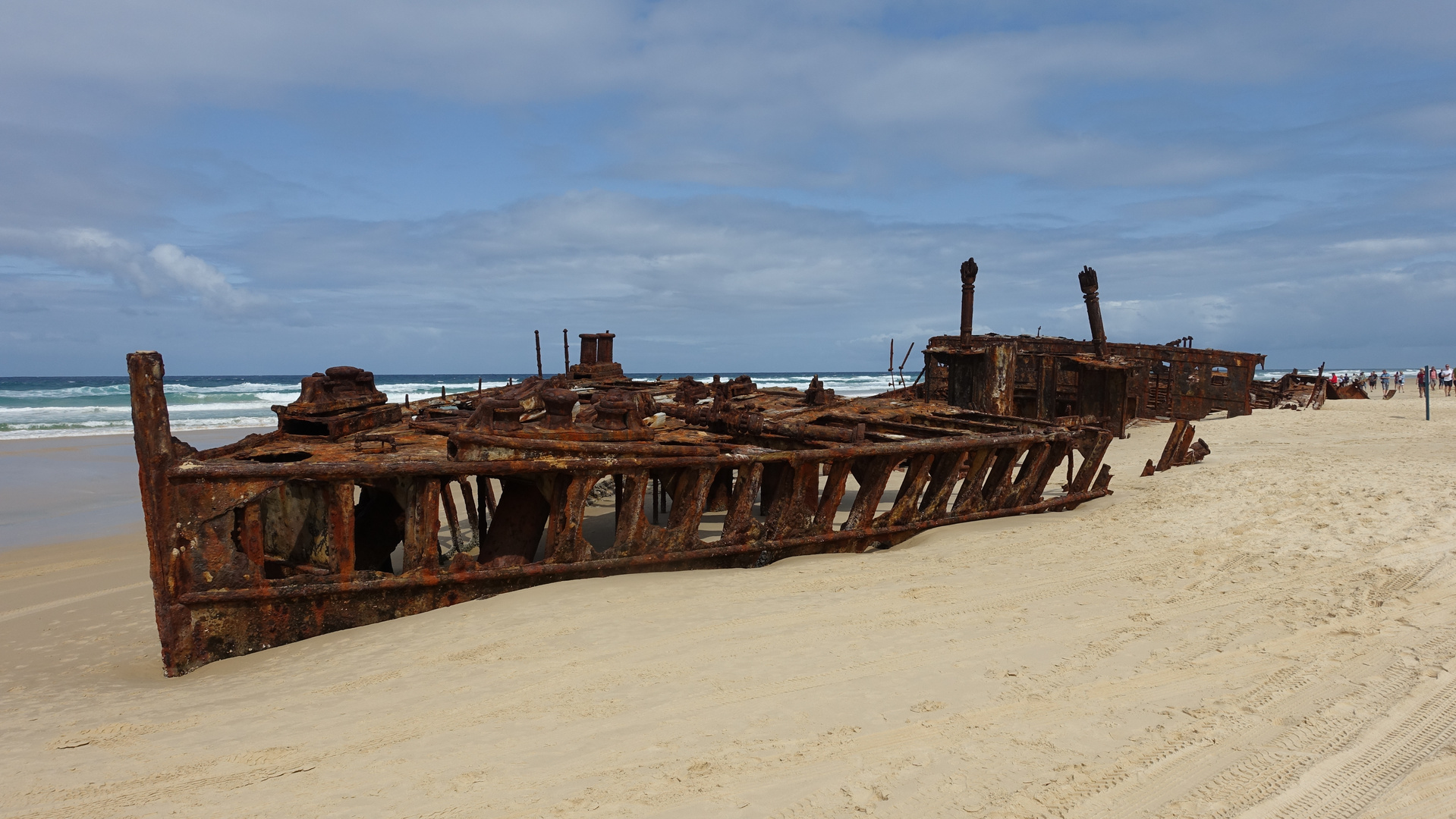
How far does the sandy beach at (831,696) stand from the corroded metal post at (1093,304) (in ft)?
40.7

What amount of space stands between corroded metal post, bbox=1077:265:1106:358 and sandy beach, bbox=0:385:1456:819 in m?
12.4

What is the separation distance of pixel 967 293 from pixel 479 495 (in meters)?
12.2

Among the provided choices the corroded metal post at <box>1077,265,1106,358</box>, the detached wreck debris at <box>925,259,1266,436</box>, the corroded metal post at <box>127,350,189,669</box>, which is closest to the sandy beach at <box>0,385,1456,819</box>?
the corroded metal post at <box>127,350,189,669</box>

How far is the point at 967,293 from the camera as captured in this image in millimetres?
16703

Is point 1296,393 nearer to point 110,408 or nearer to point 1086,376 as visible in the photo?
point 1086,376

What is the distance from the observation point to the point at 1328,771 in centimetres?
329

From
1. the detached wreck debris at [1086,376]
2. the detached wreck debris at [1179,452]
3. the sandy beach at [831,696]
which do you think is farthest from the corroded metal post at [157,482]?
the detached wreck debris at [1086,376]

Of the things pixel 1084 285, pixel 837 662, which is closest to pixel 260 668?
pixel 837 662

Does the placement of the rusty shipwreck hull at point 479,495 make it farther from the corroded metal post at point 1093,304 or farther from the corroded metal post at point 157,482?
the corroded metal post at point 1093,304

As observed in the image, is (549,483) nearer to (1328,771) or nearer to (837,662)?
(837,662)

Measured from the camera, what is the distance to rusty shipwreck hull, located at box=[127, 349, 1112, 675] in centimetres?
507

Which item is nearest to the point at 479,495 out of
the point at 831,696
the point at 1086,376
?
the point at 831,696

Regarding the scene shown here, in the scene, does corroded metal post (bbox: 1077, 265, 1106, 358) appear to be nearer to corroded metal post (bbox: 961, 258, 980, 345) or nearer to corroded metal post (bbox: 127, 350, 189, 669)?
corroded metal post (bbox: 961, 258, 980, 345)

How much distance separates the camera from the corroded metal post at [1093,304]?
62.8 ft
